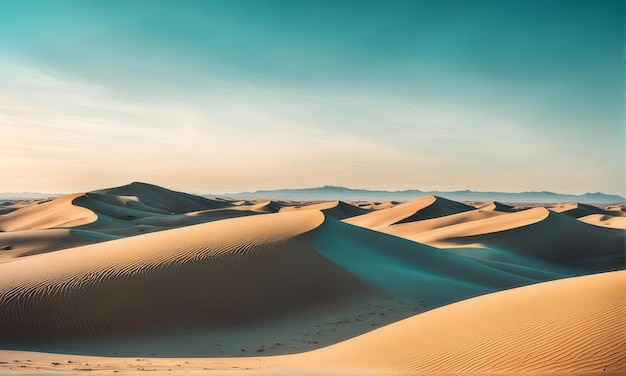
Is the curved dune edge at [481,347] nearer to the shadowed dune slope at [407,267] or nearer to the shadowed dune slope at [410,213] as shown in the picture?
the shadowed dune slope at [407,267]

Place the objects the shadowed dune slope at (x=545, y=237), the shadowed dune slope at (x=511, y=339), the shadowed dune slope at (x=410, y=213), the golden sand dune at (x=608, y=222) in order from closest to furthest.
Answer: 1. the shadowed dune slope at (x=511, y=339)
2. the shadowed dune slope at (x=545, y=237)
3. the golden sand dune at (x=608, y=222)
4. the shadowed dune slope at (x=410, y=213)

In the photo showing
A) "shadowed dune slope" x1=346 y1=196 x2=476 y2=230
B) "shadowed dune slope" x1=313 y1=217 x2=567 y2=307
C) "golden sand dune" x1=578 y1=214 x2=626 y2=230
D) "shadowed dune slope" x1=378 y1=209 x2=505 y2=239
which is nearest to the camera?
"shadowed dune slope" x1=313 y1=217 x2=567 y2=307

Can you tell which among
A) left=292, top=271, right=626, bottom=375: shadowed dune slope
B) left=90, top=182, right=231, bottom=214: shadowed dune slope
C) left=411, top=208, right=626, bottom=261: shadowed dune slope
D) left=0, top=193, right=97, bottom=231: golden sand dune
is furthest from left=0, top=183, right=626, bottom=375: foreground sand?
left=90, top=182, right=231, bottom=214: shadowed dune slope

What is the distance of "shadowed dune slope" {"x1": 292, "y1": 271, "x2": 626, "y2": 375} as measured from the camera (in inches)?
264

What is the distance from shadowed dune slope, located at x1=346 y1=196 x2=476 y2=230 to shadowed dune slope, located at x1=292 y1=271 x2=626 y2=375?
4484cm

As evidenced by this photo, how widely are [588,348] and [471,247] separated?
24390 millimetres

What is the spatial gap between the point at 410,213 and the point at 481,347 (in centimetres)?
5397

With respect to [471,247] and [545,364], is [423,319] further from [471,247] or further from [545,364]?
[471,247]

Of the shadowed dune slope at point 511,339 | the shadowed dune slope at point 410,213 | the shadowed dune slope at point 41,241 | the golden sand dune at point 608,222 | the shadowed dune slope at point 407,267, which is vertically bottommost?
the shadowed dune slope at point 410,213

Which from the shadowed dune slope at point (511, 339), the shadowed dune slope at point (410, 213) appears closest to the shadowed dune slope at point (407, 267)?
the shadowed dune slope at point (511, 339)

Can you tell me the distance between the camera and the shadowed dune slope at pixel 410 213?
5767 cm

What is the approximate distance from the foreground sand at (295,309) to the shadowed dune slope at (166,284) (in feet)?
0.15

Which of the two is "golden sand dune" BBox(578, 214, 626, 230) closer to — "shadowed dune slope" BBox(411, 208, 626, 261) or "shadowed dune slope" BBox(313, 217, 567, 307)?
"shadowed dune slope" BBox(411, 208, 626, 261)

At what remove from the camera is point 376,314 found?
1290 centimetres
